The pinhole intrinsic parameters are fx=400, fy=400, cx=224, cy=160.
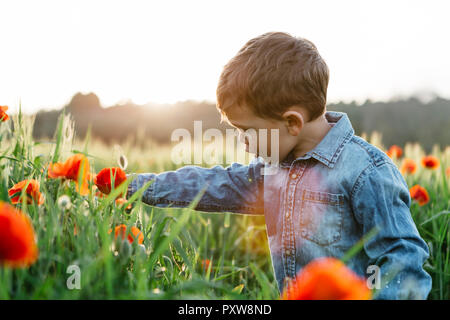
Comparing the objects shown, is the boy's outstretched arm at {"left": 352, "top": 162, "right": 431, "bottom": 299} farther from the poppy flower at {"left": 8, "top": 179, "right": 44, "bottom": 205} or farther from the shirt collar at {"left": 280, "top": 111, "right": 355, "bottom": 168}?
the poppy flower at {"left": 8, "top": 179, "right": 44, "bottom": 205}

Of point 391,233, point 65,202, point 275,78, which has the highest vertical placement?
point 275,78

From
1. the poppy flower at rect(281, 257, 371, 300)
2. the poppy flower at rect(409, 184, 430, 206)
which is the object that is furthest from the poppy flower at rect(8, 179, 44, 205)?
the poppy flower at rect(409, 184, 430, 206)

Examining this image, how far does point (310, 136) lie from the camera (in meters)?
1.43

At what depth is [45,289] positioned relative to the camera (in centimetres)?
68

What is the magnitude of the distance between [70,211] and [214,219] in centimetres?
191

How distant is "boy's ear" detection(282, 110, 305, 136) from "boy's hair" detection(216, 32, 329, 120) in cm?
3

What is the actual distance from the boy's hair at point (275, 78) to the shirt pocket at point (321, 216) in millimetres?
298

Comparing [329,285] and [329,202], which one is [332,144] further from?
[329,285]

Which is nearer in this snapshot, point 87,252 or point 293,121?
point 87,252

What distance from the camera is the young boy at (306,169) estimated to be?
Result: 1.23m

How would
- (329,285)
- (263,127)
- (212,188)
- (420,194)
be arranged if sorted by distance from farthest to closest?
(420,194) → (212,188) → (263,127) → (329,285)

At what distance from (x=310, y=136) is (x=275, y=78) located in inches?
10.0

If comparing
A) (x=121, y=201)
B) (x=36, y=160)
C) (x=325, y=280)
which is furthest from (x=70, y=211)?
(x=325, y=280)

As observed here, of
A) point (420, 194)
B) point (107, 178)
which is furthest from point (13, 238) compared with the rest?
point (420, 194)
